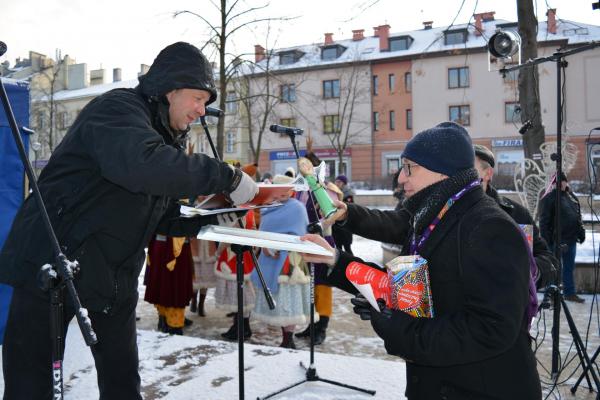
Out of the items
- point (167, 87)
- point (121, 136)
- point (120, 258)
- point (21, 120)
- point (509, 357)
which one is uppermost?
point (21, 120)

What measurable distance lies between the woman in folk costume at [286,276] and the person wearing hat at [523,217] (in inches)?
86.5

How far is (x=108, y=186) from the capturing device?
2.05 meters

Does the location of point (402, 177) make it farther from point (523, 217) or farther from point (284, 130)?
point (523, 217)

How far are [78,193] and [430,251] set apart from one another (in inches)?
53.3

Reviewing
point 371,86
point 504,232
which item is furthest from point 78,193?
point 371,86

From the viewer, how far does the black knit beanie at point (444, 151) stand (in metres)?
1.78

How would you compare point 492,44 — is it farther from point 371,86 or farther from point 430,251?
point 371,86

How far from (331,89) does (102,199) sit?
110ft

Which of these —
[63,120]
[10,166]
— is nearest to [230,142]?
[63,120]

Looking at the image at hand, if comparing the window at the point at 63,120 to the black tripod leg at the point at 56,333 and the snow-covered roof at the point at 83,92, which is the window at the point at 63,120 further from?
the black tripod leg at the point at 56,333

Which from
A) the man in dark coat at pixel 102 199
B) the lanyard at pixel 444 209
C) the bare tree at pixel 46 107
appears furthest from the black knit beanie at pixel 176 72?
the bare tree at pixel 46 107

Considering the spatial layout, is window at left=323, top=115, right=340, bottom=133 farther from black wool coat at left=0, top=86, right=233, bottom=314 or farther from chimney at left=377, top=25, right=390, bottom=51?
black wool coat at left=0, top=86, right=233, bottom=314

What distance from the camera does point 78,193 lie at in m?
1.98

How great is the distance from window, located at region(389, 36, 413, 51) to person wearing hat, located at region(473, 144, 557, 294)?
3260 centimetres
